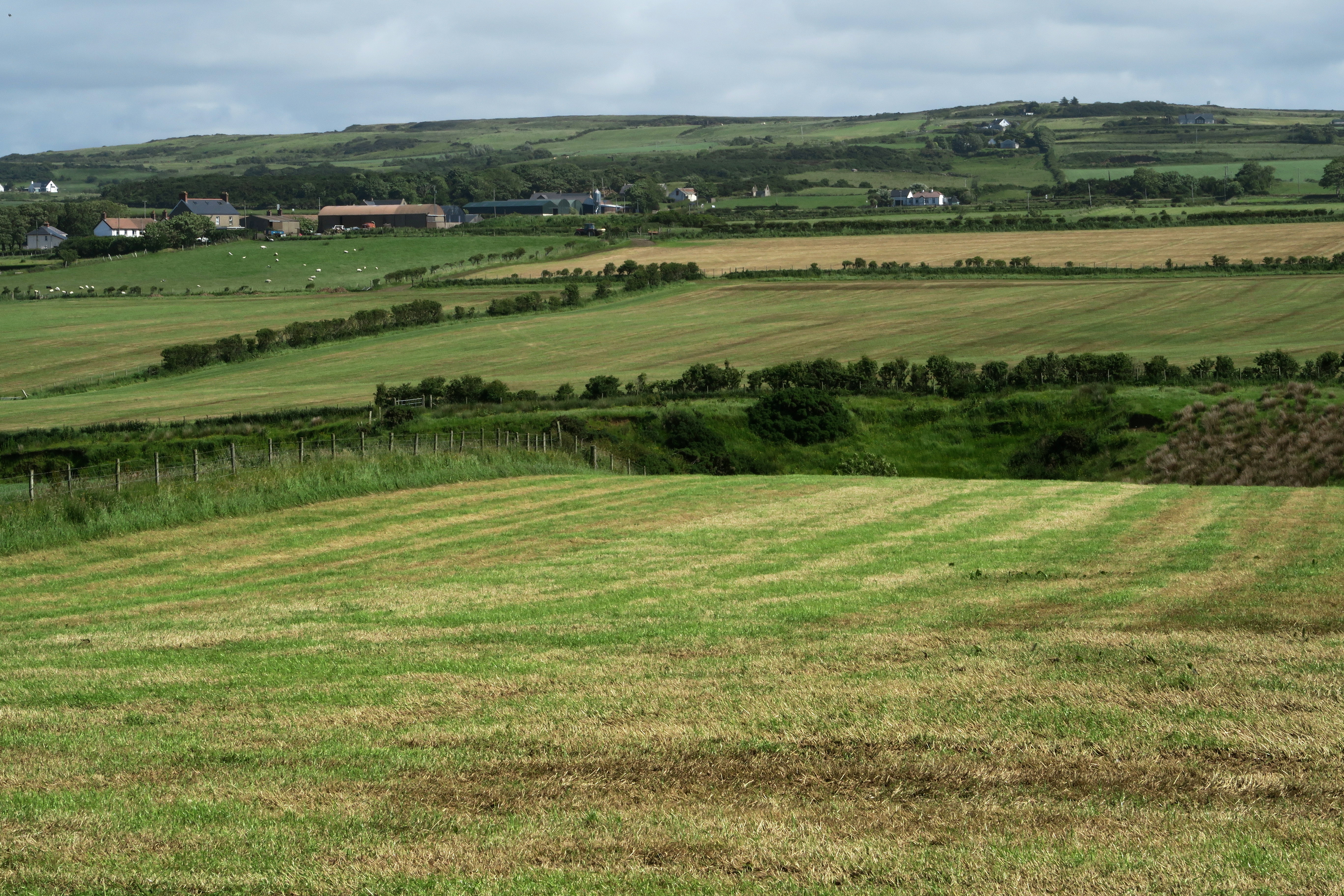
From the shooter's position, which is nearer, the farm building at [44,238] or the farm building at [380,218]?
the farm building at [44,238]

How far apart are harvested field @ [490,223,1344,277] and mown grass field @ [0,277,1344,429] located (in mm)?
12516

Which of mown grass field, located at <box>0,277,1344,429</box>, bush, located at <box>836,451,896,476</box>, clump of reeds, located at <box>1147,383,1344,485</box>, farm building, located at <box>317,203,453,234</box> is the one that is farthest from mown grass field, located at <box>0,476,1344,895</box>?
farm building, located at <box>317,203,453,234</box>

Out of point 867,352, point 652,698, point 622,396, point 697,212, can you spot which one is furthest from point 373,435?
point 697,212

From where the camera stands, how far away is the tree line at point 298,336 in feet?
Answer: 280

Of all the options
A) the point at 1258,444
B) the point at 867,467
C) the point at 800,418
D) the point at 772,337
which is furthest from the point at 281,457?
the point at 772,337

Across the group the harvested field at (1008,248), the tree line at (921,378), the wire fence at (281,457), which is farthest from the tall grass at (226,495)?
the harvested field at (1008,248)

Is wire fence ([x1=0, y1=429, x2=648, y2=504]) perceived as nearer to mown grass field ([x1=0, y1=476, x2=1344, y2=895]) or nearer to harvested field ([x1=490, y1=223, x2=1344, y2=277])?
mown grass field ([x1=0, y1=476, x2=1344, y2=895])

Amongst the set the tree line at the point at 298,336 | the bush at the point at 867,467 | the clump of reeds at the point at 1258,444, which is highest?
the tree line at the point at 298,336

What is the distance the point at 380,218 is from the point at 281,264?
5965 cm

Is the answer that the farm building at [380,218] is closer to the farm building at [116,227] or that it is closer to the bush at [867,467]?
the farm building at [116,227]

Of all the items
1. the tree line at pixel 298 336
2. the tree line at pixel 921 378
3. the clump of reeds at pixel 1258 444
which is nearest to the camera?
the clump of reeds at pixel 1258 444

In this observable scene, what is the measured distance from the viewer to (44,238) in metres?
→ 185

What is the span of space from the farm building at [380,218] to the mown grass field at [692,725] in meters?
180

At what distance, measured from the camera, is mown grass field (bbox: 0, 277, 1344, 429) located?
70875 mm
